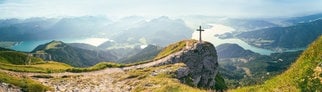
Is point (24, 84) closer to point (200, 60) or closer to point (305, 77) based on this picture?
point (305, 77)

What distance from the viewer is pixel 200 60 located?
87.6 metres

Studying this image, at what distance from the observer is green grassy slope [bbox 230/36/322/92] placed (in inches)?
731

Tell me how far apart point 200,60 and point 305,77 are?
2693 inches

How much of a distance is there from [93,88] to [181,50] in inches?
1525

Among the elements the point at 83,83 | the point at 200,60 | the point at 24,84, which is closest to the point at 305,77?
the point at 24,84

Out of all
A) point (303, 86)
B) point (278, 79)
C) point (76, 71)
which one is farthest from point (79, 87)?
point (303, 86)

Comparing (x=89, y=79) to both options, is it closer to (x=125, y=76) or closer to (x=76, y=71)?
(x=125, y=76)

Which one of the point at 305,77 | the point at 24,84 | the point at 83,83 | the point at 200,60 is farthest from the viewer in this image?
the point at 200,60

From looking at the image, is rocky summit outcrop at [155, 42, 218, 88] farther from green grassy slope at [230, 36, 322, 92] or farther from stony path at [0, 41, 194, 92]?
green grassy slope at [230, 36, 322, 92]

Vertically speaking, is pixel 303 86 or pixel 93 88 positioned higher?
pixel 303 86

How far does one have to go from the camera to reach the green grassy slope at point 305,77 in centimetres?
1856

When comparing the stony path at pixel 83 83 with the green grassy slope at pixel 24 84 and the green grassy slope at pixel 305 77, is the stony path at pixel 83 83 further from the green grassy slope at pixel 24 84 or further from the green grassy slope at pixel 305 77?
the green grassy slope at pixel 305 77

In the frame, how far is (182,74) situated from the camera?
60.4 m

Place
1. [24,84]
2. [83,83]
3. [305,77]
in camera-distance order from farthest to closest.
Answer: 1. [83,83]
2. [24,84]
3. [305,77]
